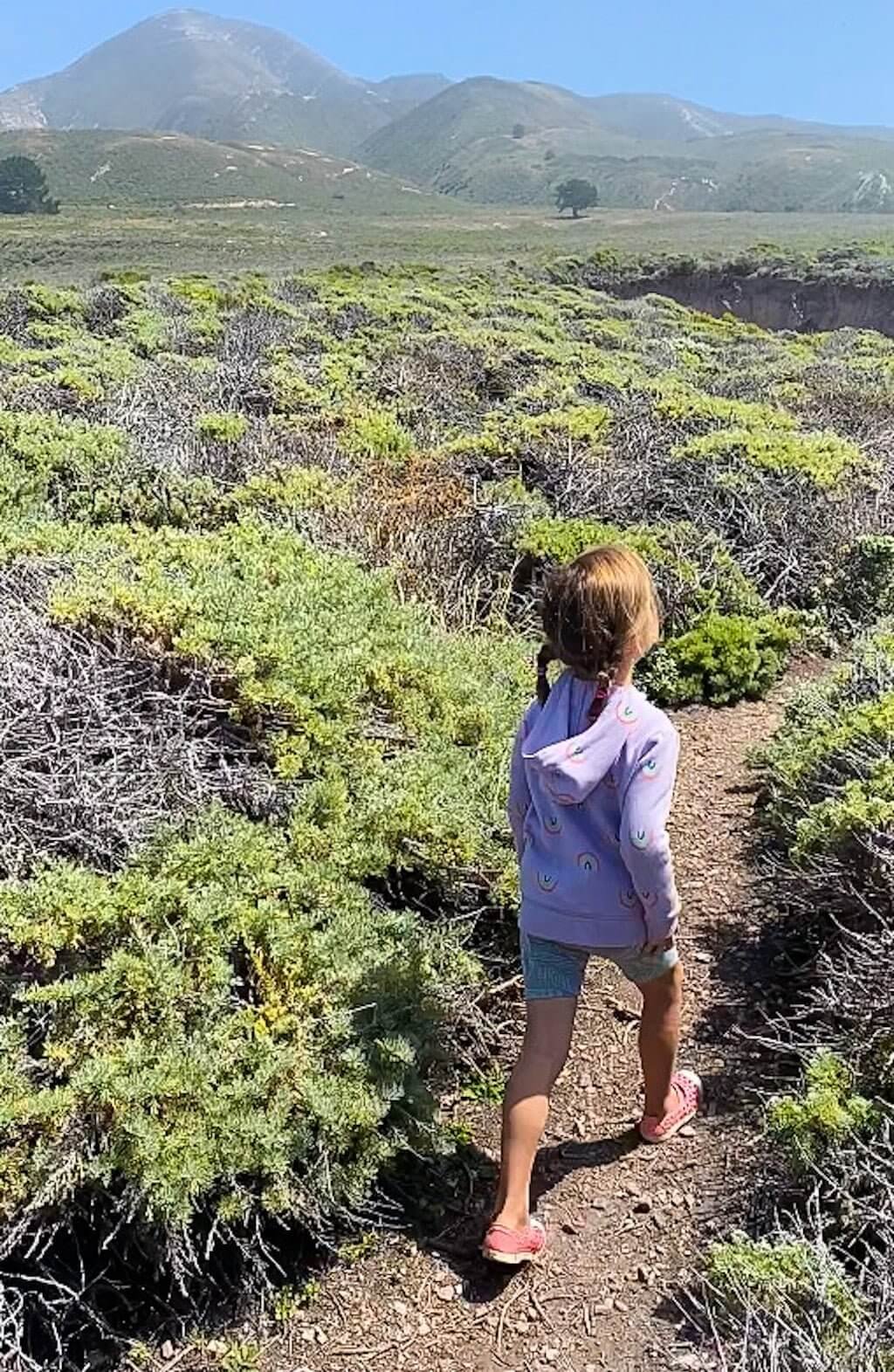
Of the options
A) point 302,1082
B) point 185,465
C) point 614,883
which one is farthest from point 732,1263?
point 185,465

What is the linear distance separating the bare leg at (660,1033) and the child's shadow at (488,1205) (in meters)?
0.19

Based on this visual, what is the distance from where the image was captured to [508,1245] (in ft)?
9.16

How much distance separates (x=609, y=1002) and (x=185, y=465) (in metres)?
4.85

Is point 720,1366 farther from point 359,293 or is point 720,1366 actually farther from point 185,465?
point 359,293

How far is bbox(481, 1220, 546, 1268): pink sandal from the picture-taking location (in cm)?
279

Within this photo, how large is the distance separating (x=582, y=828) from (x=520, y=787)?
0.70ft

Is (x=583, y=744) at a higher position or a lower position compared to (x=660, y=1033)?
higher

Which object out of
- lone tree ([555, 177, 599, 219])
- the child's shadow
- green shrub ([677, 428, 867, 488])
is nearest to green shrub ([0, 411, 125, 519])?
green shrub ([677, 428, 867, 488])

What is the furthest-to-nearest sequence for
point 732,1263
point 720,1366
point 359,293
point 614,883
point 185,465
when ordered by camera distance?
point 359,293, point 185,465, point 614,883, point 732,1263, point 720,1366

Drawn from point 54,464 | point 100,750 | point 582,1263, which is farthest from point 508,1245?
point 54,464

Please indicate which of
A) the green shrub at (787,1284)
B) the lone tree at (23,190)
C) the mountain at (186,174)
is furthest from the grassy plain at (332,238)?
the green shrub at (787,1284)

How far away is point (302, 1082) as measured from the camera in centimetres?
282

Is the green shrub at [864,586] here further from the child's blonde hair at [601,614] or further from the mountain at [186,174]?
the mountain at [186,174]

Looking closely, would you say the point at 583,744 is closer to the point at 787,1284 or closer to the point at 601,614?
the point at 601,614
